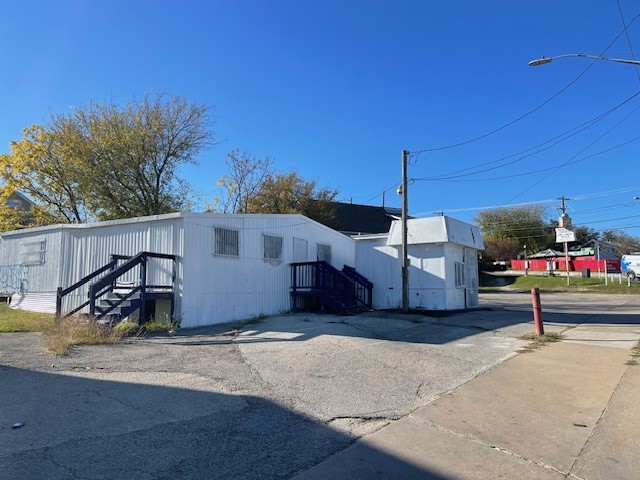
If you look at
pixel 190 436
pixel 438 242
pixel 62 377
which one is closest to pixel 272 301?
pixel 438 242

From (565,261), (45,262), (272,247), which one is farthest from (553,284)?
(45,262)

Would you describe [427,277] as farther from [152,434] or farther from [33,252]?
[152,434]

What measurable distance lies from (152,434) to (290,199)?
3314 cm

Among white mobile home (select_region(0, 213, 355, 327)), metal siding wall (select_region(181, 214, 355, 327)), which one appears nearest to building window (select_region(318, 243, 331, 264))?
white mobile home (select_region(0, 213, 355, 327))

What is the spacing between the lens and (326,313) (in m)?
18.1

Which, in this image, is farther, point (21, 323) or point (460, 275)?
point (460, 275)

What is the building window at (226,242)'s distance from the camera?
50.7ft

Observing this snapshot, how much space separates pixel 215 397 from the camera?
639cm

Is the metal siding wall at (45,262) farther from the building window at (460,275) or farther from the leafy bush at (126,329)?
the building window at (460,275)

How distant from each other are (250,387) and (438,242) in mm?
15219

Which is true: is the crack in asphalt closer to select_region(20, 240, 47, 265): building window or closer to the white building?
the white building

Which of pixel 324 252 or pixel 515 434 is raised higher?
pixel 324 252

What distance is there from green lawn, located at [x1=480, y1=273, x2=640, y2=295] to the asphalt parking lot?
1425 inches

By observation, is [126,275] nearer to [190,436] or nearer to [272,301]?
[272,301]
